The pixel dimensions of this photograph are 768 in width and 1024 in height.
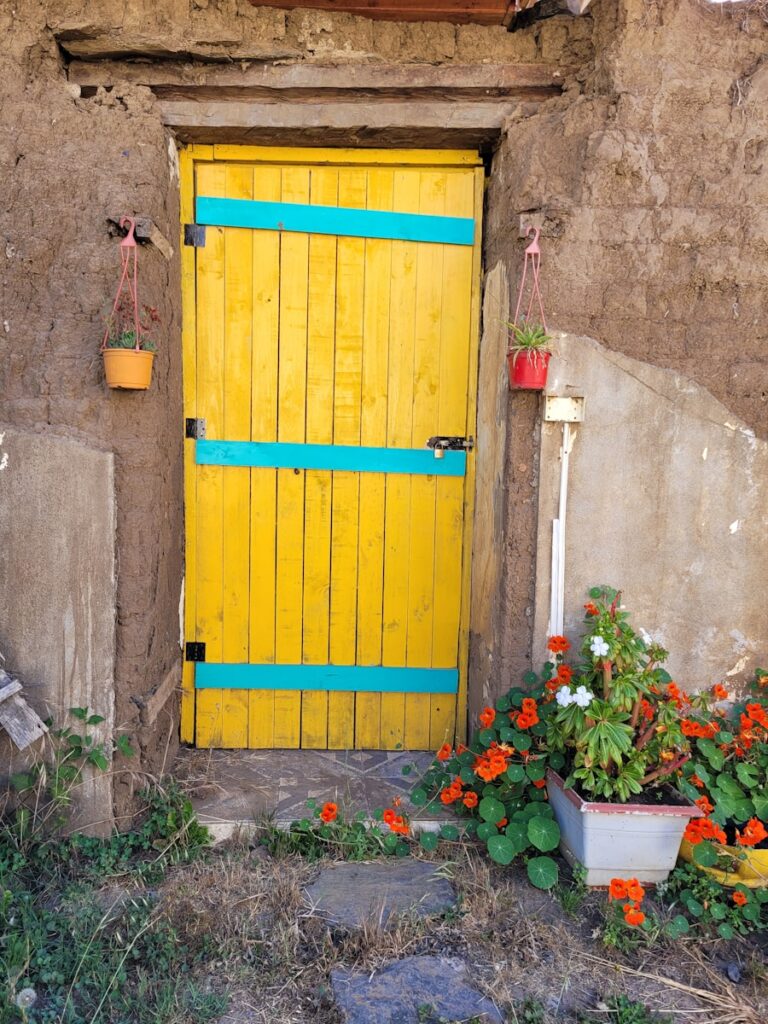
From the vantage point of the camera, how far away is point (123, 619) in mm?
2693

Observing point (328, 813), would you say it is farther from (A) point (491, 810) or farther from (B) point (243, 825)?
(A) point (491, 810)

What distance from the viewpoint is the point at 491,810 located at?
2.60 metres

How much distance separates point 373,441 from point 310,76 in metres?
1.40

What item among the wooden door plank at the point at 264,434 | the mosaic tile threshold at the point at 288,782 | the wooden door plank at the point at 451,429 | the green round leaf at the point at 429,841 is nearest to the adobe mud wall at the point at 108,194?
the mosaic tile threshold at the point at 288,782

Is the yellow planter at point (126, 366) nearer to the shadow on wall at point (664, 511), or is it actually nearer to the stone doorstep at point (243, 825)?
the shadow on wall at point (664, 511)

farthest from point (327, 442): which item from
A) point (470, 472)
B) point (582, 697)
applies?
point (582, 697)

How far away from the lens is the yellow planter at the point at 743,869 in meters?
2.40

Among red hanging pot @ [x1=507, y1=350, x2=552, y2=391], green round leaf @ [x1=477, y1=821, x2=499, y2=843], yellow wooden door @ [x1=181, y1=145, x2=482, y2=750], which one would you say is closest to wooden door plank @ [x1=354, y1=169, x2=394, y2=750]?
yellow wooden door @ [x1=181, y1=145, x2=482, y2=750]

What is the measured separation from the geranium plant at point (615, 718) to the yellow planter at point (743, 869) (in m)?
0.28

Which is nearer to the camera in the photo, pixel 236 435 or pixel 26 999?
pixel 26 999

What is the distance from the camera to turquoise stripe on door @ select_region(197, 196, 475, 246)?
3068 mm

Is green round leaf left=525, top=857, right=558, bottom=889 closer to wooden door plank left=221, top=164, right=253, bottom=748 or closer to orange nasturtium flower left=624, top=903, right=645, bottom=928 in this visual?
orange nasturtium flower left=624, top=903, right=645, bottom=928

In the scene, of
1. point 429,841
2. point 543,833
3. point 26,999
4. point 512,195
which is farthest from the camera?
point 512,195

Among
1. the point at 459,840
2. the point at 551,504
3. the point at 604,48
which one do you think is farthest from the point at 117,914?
the point at 604,48
